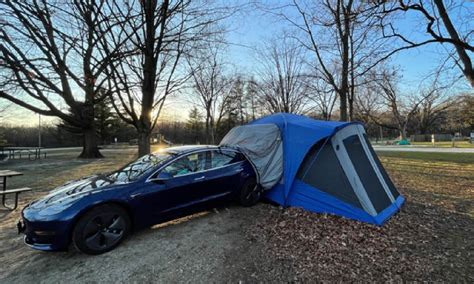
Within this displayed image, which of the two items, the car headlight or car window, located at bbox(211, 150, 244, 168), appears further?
car window, located at bbox(211, 150, 244, 168)

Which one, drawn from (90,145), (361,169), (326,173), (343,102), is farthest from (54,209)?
(90,145)

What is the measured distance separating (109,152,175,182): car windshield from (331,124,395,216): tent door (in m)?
3.42

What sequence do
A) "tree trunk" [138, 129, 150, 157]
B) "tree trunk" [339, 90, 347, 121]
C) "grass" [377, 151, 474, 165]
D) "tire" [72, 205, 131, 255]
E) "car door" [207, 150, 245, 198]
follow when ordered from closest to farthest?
"tire" [72, 205, 131, 255] → "car door" [207, 150, 245, 198] → "tree trunk" [138, 129, 150, 157] → "tree trunk" [339, 90, 347, 121] → "grass" [377, 151, 474, 165]

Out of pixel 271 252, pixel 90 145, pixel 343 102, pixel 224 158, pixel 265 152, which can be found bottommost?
pixel 271 252

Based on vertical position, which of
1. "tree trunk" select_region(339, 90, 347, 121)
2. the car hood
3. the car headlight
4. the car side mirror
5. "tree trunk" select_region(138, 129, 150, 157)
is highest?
"tree trunk" select_region(339, 90, 347, 121)

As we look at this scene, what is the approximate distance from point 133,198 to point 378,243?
385 centimetres

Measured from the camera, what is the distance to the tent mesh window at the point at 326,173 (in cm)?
445

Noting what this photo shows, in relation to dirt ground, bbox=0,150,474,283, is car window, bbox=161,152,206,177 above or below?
above

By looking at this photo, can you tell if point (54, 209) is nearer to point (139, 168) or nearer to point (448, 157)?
point (139, 168)

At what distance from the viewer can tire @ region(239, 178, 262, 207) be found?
5426 mm

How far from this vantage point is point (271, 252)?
348 cm

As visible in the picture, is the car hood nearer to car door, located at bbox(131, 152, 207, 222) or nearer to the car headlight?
the car headlight

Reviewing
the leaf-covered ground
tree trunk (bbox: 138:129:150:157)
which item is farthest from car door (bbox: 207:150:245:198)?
tree trunk (bbox: 138:129:150:157)

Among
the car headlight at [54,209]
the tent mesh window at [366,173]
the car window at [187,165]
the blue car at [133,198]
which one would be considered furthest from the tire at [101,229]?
the tent mesh window at [366,173]
